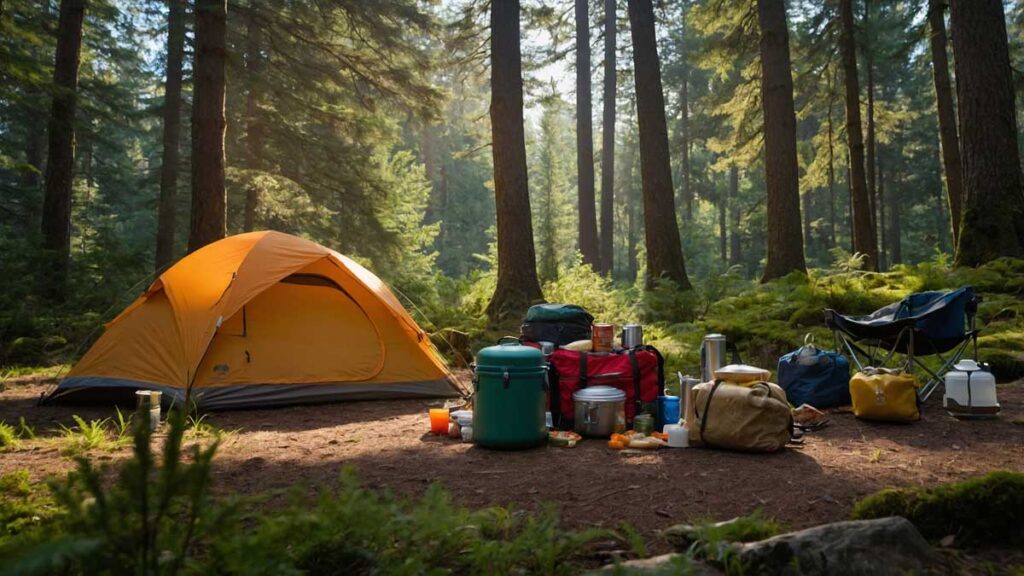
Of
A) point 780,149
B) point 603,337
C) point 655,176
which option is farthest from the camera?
point 655,176

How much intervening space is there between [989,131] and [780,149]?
3019mm

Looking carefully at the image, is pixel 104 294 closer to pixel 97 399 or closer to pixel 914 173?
pixel 97 399

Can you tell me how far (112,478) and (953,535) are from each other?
406 centimetres

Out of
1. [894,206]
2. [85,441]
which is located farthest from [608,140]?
[85,441]

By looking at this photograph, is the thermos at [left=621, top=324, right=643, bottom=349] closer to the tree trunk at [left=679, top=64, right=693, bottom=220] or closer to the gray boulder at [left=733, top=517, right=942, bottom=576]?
the gray boulder at [left=733, top=517, right=942, bottom=576]

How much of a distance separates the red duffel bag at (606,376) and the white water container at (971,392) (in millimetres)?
2230

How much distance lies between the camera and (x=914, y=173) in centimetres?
3062

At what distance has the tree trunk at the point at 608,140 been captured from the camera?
21703 mm

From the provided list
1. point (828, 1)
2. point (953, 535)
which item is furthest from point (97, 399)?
point (828, 1)

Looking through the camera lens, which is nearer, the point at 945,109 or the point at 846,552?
the point at 846,552

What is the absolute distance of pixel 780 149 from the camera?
1116cm

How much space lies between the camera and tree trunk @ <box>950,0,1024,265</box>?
8.70 m

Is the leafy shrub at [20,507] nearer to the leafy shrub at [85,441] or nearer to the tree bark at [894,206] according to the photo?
the leafy shrub at [85,441]

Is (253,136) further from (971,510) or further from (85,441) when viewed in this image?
(971,510)
